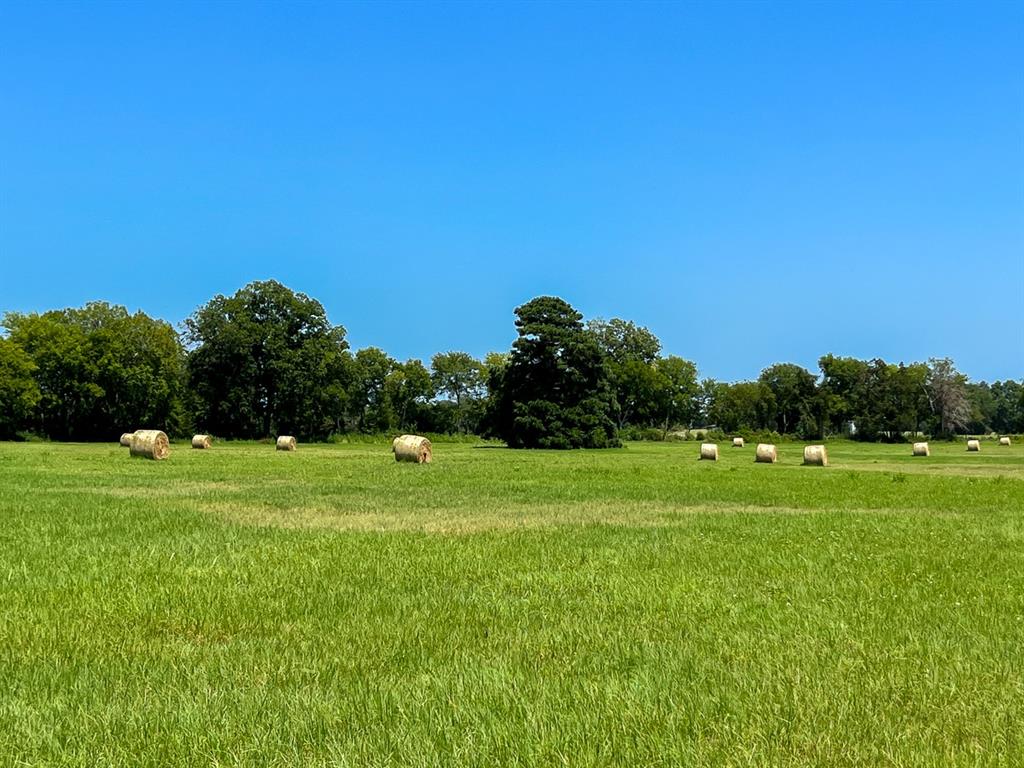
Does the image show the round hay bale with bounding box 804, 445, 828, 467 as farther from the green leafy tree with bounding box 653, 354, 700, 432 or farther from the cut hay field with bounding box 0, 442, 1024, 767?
the green leafy tree with bounding box 653, 354, 700, 432

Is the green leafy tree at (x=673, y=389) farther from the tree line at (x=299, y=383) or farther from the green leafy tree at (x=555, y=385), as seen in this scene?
the green leafy tree at (x=555, y=385)

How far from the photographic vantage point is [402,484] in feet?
83.5

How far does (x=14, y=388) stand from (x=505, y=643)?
282 feet

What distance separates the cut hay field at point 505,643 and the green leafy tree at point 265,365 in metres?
72.2

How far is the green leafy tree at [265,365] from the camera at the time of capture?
283 feet

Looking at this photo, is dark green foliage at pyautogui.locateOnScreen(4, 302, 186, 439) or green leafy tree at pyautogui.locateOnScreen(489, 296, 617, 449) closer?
green leafy tree at pyautogui.locateOnScreen(489, 296, 617, 449)

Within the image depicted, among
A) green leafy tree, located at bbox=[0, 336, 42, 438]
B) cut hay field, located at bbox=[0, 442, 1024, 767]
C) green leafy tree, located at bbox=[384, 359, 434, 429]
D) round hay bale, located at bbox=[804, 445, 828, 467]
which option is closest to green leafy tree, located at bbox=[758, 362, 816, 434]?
green leafy tree, located at bbox=[384, 359, 434, 429]

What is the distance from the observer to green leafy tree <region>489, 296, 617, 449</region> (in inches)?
2879

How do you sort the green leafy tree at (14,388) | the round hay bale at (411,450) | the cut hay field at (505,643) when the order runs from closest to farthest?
1. the cut hay field at (505,643)
2. the round hay bale at (411,450)
3. the green leafy tree at (14,388)

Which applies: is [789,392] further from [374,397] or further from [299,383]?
[299,383]

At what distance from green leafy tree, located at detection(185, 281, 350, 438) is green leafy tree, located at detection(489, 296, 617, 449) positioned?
70.1ft

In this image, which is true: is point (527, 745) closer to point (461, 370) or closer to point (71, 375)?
point (71, 375)

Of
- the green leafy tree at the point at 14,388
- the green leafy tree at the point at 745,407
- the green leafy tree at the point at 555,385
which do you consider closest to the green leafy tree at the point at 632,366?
the green leafy tree at the point at 745,407

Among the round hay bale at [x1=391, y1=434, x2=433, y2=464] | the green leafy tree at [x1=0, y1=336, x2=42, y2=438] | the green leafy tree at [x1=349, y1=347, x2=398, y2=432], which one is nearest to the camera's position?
the round hay bale at [x1=391, y1=434, x2=433, y2=464]
